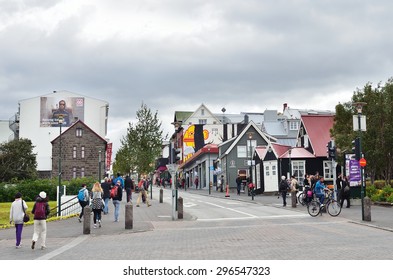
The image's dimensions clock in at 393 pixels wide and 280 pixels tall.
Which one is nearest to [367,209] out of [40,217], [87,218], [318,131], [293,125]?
[87,218]

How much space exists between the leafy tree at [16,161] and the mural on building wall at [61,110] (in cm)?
2492

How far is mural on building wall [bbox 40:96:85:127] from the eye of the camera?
296 feet

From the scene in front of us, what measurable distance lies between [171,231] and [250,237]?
12.5 ft

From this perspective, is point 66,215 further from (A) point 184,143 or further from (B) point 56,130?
(A) point 184,143

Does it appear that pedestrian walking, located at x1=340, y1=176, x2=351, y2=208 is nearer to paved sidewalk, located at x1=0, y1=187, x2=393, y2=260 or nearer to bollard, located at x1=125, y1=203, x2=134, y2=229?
paved sidewalk, located at x1=0, y1=187, x2=393, y2=260

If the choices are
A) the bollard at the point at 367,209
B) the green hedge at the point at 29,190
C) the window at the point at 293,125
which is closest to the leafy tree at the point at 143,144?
the green hedge at the point at 29,190

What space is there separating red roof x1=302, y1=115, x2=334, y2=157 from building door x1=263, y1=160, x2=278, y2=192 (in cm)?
426

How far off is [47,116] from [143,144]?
149 feet

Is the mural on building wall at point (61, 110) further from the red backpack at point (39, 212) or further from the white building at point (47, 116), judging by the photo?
the red backpack at point (39, 212)

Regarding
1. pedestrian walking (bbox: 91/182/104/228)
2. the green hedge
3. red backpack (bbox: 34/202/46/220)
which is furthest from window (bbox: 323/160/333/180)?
red backpack (bbox: 34/202/46/220)

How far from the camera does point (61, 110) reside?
3578 inches

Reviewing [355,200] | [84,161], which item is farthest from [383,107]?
[84,161]

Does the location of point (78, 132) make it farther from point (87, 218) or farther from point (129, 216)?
point (87, 218)

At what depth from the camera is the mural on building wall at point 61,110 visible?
296ft
